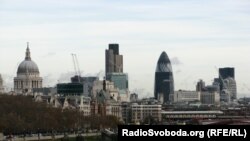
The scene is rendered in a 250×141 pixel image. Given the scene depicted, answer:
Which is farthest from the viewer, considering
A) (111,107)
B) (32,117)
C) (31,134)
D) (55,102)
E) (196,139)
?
(111,107)

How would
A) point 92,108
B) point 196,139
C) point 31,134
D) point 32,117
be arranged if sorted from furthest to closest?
point 92,108 < point 32,117 < point 31,134 < point 196,139

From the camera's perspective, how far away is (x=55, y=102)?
171 meters

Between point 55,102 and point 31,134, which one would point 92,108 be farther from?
point 31,134

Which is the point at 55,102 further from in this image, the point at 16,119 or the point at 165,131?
the point at 165,131

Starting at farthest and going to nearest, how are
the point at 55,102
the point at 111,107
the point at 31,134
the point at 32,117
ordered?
1. the point at 111,107
2. the point at 55,102
3. the point at 32,117
4. the point at 31,134

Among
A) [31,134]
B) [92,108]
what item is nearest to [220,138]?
[31,134]

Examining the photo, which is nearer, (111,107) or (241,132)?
(241,132)

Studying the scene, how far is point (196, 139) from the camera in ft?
90.1

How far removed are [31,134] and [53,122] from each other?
1967cm

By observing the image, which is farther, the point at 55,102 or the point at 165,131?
the point at 55,102

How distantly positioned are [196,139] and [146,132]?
1.53 metres

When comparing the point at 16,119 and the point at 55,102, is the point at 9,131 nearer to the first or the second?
the point at 16,119

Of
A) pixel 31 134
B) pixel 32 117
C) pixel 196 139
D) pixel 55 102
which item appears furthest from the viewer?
pixel 55 102

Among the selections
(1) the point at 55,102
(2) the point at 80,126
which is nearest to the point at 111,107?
(1) the point at 55,102
